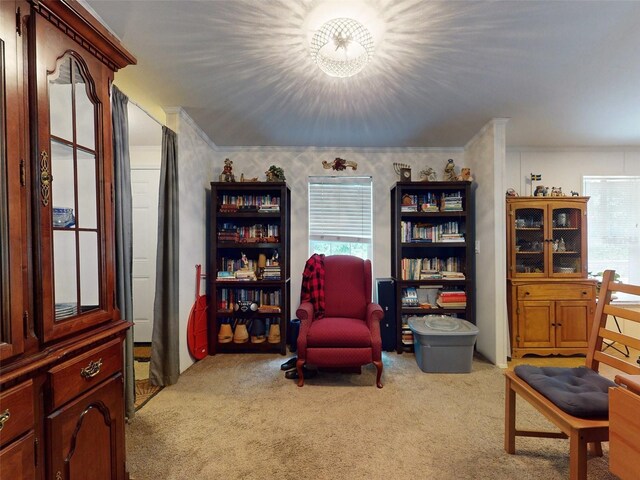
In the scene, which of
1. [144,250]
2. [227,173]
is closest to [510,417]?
[227,173]

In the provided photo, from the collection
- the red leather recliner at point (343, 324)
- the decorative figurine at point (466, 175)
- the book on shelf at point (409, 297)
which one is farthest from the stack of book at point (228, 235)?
the decorative figurine at point (466, 175)

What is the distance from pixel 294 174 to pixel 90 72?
2789mm

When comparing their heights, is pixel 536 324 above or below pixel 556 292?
below

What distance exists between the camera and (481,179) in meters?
3.43

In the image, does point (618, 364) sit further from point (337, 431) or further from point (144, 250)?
point (144, 250)

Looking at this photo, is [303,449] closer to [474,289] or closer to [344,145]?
[474,289]

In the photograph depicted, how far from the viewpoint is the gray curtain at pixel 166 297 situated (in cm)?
261

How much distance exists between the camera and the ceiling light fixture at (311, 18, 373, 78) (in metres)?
1.71

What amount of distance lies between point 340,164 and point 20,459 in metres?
3.57

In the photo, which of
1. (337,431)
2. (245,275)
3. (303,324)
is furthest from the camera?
(245,275)

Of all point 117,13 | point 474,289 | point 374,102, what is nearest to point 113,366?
point 117,13

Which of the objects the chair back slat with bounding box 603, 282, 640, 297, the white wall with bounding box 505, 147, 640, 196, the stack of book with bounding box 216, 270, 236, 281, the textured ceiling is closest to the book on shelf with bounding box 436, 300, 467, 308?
the white wall with bounding box 505, 147, 640, 196

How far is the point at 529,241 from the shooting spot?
3.52 meters

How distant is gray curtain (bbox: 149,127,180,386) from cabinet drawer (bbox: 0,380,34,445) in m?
1.74
